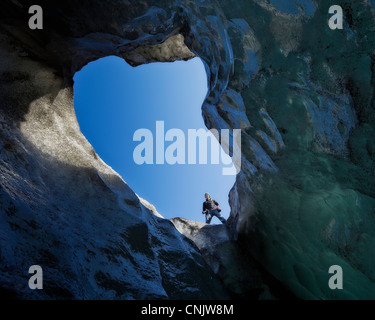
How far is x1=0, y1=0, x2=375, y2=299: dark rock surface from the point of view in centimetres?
283

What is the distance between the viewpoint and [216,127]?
491 centimetres

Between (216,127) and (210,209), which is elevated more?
(216,127)

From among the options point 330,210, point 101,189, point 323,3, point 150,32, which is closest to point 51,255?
point 101,189

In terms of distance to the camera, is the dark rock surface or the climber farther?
the climber

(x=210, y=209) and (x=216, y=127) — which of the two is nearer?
(x=216, y=127)

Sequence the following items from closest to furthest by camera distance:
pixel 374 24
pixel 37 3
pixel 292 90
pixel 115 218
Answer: pixel 374 24
pixel 292 90
pixel 37 3
pixel 115 218

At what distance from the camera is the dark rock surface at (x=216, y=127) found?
283 cm

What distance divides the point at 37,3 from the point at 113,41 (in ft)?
3.84

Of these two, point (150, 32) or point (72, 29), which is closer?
point (72, 29)

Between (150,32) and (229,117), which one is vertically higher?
(150,32)

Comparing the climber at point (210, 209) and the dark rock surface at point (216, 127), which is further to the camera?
the climber at point (210, 209)

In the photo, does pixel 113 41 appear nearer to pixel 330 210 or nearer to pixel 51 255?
pixel 51 255

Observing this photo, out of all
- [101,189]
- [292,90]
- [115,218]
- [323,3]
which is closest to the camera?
[323,3]

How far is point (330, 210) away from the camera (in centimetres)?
338
